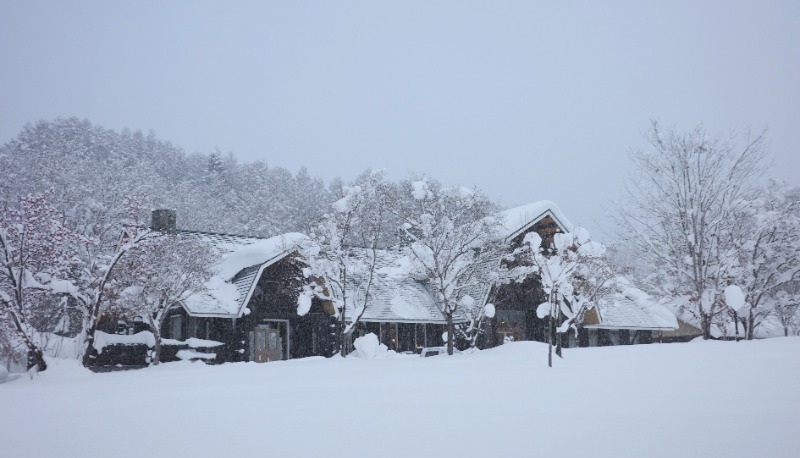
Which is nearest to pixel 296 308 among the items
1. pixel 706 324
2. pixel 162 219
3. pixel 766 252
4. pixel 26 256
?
pixel 162 219

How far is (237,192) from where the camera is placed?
71125mm

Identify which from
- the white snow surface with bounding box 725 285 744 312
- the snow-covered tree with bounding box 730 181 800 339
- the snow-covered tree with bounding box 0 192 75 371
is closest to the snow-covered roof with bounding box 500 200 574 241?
the snow-covered tree with bounding box 730 181 800 339

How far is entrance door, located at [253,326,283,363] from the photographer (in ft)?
80.6

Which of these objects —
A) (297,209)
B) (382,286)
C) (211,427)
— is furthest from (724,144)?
(297,209)

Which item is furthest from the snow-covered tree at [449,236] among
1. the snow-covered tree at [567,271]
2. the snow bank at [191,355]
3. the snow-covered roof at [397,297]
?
the snow bank at [191,355]

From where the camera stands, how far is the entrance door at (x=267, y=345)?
24562mm

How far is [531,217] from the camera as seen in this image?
27.0 m

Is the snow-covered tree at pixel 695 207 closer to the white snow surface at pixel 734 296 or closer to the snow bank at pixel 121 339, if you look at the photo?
the white snow surface at pixel 734 296

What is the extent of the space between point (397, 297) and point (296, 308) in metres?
5.24

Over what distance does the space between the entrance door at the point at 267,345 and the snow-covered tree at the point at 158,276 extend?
4.28 m

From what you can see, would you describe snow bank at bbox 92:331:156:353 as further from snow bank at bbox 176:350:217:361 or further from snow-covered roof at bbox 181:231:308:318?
snow-covered roof at bbox 181:231:308:318

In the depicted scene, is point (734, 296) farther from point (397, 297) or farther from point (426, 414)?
point (426, 414)

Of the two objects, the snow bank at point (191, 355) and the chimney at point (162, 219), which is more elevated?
the chimney at point (162, 219)

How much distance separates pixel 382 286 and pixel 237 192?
48795mm
